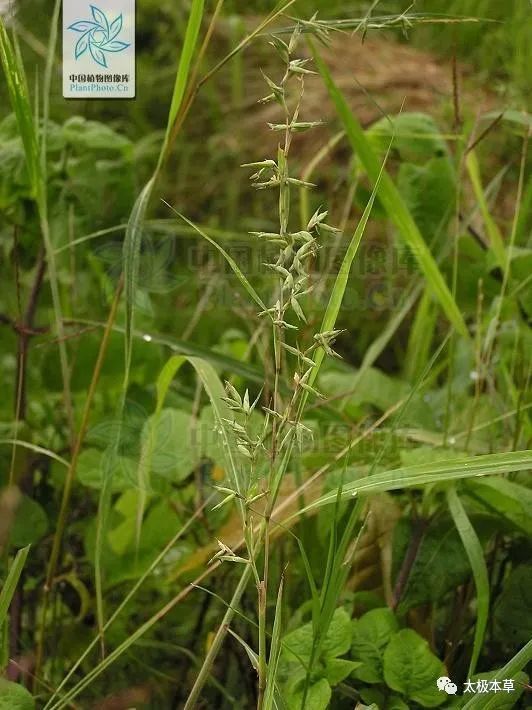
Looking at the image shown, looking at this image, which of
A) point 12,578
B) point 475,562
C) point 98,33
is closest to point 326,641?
point 475,562

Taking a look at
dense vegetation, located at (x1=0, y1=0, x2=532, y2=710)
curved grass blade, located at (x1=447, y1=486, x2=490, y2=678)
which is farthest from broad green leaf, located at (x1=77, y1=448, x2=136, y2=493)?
curved grass blade, located at (x1=447, y1=486, x2=490, y2=678)

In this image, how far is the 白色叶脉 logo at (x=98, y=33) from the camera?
85 cm

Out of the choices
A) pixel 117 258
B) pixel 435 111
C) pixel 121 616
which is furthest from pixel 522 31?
pixel 121 616

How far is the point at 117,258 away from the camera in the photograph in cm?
109

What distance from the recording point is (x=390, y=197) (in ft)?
2.85

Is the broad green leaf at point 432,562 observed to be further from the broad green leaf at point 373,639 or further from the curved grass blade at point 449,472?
the curved grass blade at point 449,472

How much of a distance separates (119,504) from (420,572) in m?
0.34

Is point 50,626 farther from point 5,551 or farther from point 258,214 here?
point 258,214

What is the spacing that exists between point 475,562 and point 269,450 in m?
0.18

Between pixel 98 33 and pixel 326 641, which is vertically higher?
pixel 98 33

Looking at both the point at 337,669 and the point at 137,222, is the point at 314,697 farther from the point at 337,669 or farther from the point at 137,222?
the point at 137,222

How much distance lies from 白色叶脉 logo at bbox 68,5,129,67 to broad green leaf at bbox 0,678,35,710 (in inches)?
19.8

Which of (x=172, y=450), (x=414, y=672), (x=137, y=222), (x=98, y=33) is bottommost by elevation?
(x=414, y=672)

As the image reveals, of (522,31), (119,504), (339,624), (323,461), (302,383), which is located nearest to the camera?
(302,383)
